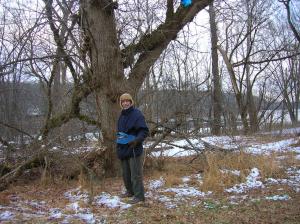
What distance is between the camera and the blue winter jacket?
631cm

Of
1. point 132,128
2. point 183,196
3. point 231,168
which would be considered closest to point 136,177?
point 132,128

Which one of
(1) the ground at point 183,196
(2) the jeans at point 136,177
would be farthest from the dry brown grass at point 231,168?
(2) the jeans at point 136,177

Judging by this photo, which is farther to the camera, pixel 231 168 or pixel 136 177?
pixel 231 168

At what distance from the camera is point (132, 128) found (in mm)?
6379

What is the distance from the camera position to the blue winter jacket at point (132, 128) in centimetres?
→ 631

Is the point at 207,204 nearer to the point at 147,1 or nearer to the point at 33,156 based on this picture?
the point at 33,156

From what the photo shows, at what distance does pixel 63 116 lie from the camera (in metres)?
9.27

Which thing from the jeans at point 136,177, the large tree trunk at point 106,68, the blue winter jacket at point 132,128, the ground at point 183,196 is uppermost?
the large tree trunk at point 106,68

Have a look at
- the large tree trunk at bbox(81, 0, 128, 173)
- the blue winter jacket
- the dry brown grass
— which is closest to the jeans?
the blue winter jacket

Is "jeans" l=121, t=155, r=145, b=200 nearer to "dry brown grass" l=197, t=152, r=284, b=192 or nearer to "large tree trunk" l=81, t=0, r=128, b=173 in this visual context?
"dry brown grass" l=197, t=152, r=284, b=192

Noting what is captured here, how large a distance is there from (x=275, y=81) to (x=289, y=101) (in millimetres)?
2260

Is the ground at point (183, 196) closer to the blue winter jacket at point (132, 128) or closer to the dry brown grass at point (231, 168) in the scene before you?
the dry brown grass at point (231, 168)

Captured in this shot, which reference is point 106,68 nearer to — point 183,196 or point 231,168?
point 183,196

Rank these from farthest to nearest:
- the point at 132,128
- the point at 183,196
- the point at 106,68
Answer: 1. the point at 106,68
2. the point at 183,196
3. the point at 132,128
